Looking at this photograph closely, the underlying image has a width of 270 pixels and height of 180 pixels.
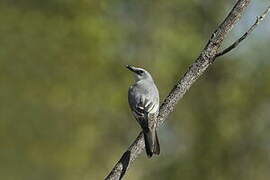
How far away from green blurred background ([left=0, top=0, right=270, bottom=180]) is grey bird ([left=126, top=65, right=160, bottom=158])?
8.86 m

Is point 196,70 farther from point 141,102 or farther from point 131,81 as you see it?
point 131,81

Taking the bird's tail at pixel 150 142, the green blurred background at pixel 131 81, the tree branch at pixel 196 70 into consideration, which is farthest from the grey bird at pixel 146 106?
the green blurred background at pixel 131 81

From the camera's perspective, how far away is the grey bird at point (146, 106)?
4.83 meters

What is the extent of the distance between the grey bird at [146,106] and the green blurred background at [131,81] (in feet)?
29.1

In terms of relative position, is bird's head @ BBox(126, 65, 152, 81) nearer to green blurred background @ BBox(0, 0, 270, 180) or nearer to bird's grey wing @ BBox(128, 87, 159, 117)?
bird's grey wing @ BBox(128, 87, 159, 117)

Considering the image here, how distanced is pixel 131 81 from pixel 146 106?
10.8 metres

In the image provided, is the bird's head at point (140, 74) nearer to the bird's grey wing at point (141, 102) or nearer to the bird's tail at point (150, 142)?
the bird's grey wing at point (141, 102)

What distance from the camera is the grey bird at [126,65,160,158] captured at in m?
4.83

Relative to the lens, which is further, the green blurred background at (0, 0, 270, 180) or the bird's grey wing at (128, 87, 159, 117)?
the green blurred background at (0, 0, 270, 180)

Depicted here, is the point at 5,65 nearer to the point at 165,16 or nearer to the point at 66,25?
the point at 66,25

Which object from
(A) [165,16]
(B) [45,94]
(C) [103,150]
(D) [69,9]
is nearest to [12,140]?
(B) [45,94]

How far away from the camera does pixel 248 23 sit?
1524 cm

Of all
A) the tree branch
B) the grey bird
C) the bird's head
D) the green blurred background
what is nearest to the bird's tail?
the grey bird

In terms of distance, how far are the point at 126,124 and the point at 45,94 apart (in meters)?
1.97
